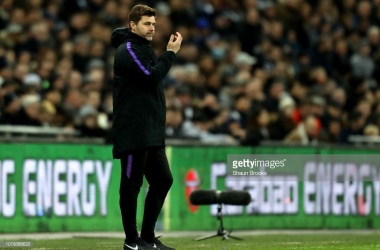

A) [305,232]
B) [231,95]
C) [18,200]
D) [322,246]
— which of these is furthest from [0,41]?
[322,246]

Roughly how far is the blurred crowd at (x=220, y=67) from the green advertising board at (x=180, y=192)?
1.84 ft

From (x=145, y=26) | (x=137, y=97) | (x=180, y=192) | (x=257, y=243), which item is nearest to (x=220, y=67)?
(x=180, y=192)

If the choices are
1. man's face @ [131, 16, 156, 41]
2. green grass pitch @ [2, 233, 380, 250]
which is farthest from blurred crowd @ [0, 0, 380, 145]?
man's face @ [131, 16, 156, 41]

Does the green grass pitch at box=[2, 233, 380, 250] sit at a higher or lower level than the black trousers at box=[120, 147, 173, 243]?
lower

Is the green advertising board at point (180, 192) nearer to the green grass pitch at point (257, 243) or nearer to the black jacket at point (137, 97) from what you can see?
the green grass pitch at point (257, 243)

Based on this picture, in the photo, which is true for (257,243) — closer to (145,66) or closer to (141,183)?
(141,183)

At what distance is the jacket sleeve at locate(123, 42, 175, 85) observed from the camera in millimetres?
8289

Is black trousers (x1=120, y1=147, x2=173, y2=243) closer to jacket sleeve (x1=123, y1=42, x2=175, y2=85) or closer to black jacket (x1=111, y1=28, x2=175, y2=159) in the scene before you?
black jacket (x1=111, y1=28, x2=175, y2=159)

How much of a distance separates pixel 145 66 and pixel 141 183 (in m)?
1.13

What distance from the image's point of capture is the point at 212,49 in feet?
58.8

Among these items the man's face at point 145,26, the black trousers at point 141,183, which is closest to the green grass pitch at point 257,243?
the black trousers at point 141,183

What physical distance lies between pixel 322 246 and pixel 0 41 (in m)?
7.09

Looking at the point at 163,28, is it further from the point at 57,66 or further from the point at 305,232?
the point at 305,232

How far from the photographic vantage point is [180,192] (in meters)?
13.7
